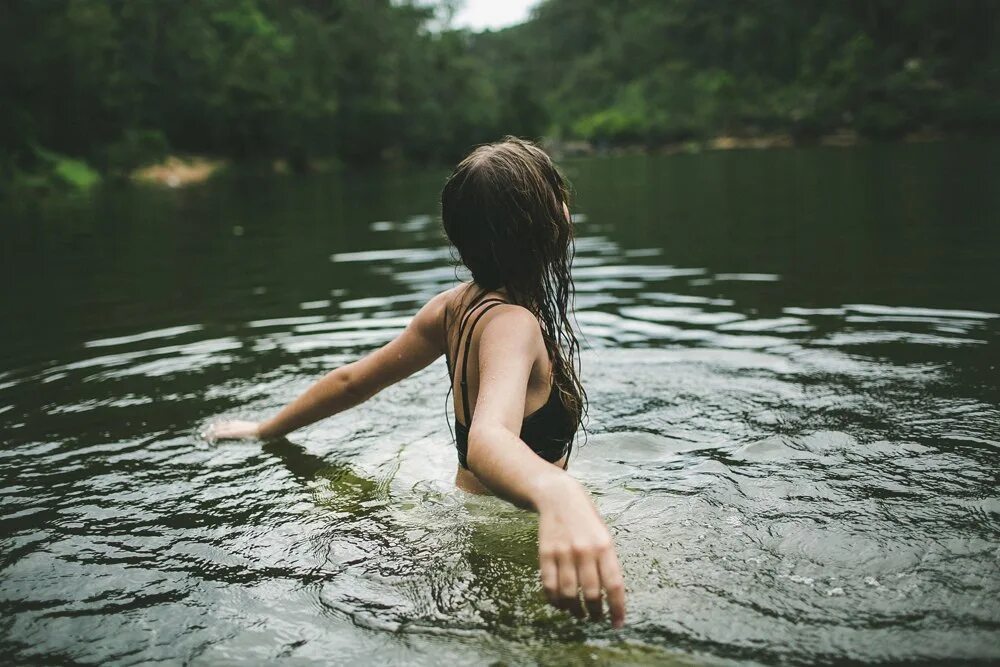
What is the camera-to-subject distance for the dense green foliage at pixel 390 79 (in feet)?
105

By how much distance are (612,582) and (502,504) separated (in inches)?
55.7

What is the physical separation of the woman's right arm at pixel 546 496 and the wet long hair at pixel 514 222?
1.20 feet

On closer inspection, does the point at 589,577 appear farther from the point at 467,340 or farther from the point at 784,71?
the point at 784,71

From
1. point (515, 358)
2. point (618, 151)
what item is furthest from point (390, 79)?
point (515, 358)

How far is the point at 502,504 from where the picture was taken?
9.86 ft

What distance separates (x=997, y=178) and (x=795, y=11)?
48443 millimetres

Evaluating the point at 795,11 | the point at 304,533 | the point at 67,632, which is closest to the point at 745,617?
the point at 304,533

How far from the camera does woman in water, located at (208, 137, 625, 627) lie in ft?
5.39

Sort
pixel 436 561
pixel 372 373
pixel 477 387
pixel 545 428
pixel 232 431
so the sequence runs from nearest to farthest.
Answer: pixel 477 387 < pixel 436 561 < pixel 545 428 < pixel 372 373 < pixel 232 431

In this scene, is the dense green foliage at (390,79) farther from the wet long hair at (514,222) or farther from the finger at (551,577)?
the finger at (551,577)

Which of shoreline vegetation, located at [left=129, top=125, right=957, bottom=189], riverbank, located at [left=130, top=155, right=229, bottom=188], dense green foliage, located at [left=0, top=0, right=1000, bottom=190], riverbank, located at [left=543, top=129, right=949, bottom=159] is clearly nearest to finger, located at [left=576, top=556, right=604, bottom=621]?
shoreline vegetation, located at [left=129, top=125, right=957, bottom=189]

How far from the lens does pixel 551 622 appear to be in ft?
7.48

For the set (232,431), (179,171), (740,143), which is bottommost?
(232,431)

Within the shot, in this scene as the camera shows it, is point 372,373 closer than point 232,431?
Yes
